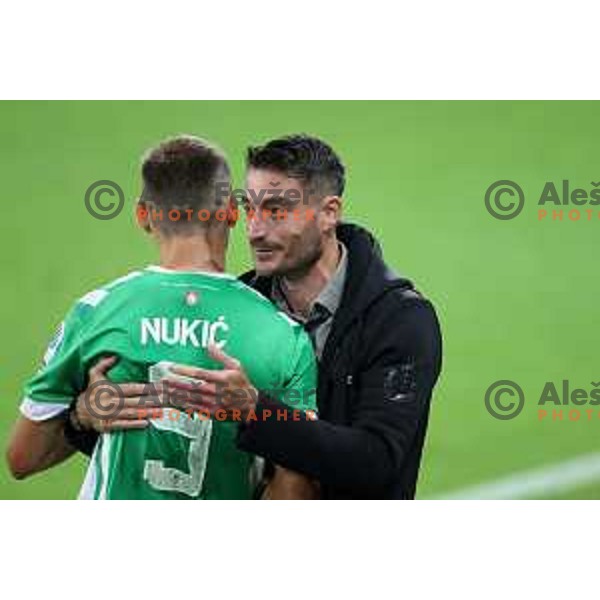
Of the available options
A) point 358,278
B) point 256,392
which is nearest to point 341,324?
point 358,278

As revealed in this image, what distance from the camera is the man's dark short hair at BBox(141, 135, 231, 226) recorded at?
192 centimetres

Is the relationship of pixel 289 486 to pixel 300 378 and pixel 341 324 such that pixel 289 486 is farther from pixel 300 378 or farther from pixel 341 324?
pixel 341 324

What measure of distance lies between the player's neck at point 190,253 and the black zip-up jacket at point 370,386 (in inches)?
13.3

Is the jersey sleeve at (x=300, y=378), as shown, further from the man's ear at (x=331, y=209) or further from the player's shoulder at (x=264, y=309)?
the man's ear at (x=331, y=209)

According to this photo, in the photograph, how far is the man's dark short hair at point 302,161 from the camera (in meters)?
2.19

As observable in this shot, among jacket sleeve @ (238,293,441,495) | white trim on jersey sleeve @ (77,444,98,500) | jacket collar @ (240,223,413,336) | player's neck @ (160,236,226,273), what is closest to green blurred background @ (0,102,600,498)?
jacket collar @ (240,223,413,336)

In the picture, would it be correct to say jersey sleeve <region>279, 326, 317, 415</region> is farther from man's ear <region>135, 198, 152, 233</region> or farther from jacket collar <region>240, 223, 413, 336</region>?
man's ear <region>135, 198, 152, 233</region>

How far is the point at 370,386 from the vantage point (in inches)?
83.0

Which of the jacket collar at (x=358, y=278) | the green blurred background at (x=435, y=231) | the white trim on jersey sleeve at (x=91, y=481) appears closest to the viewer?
the white trim on jersey sleeve at (x=91, y=481)

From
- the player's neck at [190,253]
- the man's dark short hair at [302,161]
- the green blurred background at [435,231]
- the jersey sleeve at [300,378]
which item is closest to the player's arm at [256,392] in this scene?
the jersey sleeve at [300,378]

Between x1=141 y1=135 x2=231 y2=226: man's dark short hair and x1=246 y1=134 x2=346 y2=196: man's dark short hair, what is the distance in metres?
0.24

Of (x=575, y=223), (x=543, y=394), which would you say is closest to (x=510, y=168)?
(x=575, y=223)

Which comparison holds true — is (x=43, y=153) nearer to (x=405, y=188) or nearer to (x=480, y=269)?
(x=405, y=188)

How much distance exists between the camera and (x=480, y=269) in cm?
273
